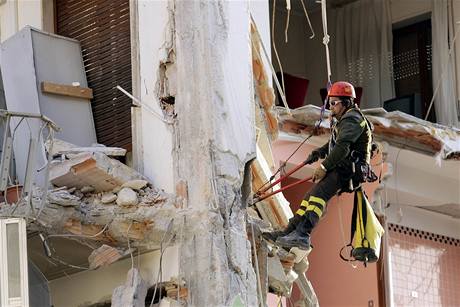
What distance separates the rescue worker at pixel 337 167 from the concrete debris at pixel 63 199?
1.81 m

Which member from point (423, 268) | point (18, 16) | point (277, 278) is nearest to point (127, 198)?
point (277, 278)

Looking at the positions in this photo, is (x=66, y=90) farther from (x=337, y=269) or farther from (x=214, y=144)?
(x=337, y=269)

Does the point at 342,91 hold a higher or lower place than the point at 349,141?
higher

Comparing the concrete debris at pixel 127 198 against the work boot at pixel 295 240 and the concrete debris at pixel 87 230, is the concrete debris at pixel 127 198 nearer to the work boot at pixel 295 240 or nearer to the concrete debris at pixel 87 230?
the concrete debris at pixel 87 230

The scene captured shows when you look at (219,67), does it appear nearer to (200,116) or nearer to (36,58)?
(200,116)

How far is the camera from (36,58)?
1619 cm

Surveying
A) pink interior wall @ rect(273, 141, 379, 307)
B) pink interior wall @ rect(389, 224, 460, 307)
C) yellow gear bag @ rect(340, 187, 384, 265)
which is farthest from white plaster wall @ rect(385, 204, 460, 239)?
yellow gear bag @ rect(340, 187, 384, 265)

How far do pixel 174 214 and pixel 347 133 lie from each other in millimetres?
1742

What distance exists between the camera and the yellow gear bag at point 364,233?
15109mm

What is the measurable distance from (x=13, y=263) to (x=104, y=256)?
1.14 meters

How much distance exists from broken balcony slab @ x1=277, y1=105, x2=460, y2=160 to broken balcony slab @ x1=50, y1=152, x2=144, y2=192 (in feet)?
9.94

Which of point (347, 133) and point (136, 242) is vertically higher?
point (347, 133)

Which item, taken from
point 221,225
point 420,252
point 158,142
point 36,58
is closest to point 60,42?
point 36,58

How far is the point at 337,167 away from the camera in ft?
49.2
